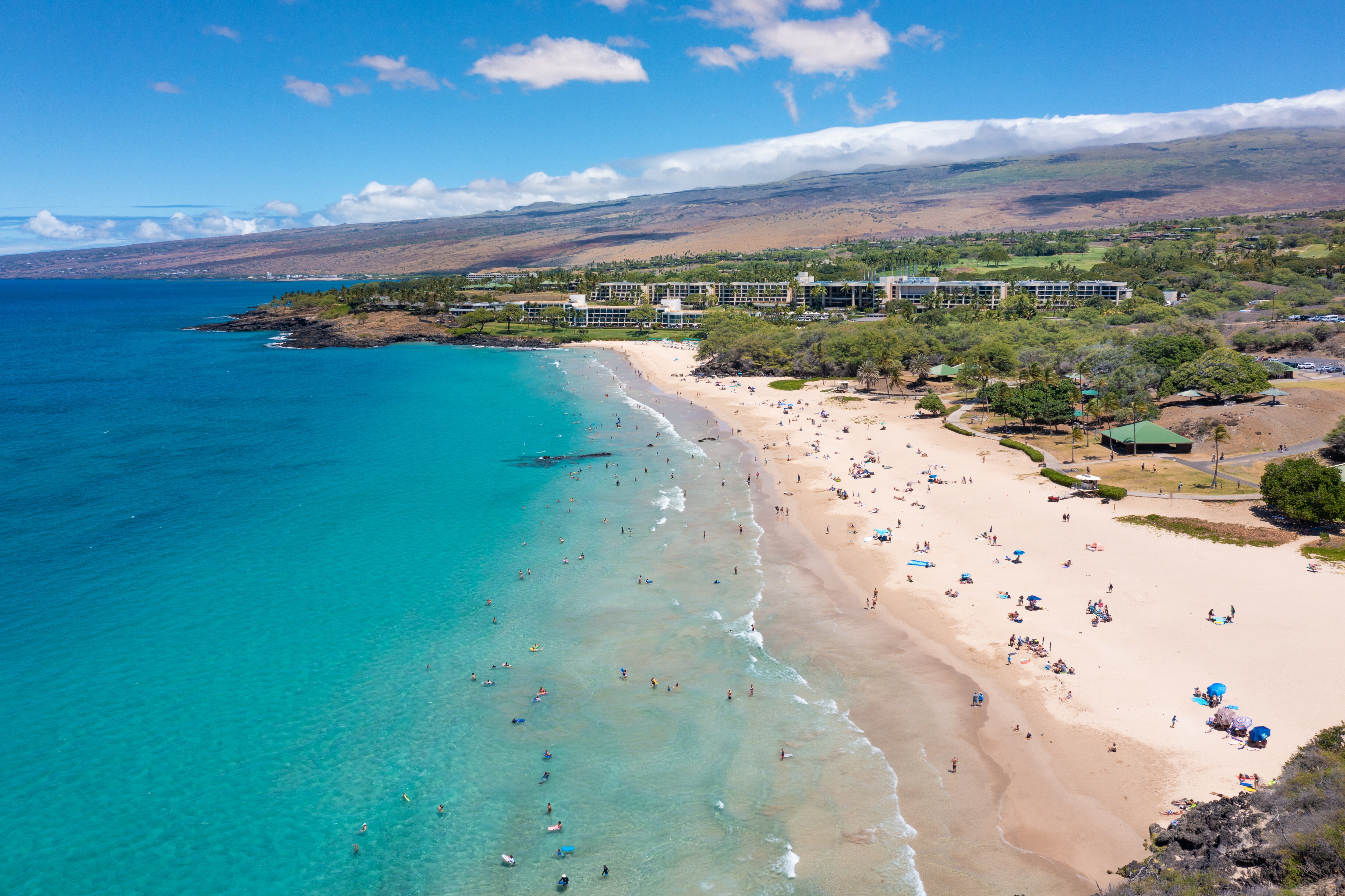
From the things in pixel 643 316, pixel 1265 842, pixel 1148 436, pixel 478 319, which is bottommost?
pixel 1148 436

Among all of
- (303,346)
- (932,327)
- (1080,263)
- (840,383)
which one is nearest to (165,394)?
(303,346)

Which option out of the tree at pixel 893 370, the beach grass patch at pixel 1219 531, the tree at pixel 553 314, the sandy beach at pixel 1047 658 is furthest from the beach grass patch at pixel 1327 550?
the tree at pixel 553 314

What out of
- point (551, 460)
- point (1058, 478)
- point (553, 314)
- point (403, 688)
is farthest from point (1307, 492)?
point (553, 314)

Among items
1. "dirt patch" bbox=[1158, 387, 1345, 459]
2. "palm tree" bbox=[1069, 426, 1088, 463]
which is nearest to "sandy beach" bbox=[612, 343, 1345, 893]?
"palm tree" bbox=[1069, 426, 1088, 463]

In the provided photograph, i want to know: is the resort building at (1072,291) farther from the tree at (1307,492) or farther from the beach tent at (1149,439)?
the tree at (1307,492)

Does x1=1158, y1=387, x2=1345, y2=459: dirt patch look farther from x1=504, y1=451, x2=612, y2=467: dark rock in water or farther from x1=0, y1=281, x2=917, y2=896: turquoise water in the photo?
x1=504, y1=451, x2=612, y2=467: dark rock in water

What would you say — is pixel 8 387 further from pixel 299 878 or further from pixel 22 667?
pixel 299 878

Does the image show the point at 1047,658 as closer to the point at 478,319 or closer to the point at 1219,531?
the point at 1219,531
